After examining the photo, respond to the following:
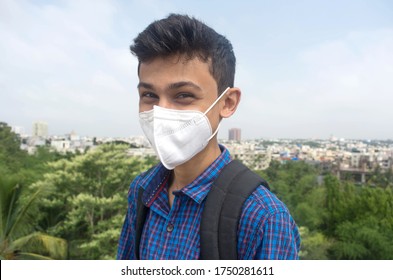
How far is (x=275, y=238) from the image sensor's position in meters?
0.84

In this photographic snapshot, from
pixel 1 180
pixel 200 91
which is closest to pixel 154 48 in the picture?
pixel 200 91

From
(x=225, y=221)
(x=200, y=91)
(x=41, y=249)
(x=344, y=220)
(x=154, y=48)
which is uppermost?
(x=154, y=48)

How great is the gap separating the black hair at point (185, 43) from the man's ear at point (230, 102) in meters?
0.04

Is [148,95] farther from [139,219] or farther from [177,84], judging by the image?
[139,219]

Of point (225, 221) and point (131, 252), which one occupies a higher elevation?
point (225, 221)

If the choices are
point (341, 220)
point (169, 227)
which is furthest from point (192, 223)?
point (341, 220)

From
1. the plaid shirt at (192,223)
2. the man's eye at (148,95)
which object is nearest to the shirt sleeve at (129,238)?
the plaid shirt at (192,223)

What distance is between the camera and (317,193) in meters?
18.6

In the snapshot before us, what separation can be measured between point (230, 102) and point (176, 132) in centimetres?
20

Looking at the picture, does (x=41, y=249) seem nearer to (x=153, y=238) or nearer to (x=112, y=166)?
(x=112, y=166)

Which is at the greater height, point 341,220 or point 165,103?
point 165,103

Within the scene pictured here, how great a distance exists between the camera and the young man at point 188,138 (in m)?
0.86

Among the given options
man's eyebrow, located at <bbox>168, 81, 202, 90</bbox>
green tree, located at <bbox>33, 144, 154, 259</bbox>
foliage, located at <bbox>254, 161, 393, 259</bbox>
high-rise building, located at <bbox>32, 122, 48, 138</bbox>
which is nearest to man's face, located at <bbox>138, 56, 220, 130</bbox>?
man's eyebrow, located at <bbox>168, 81, 202, 90</bbox>
